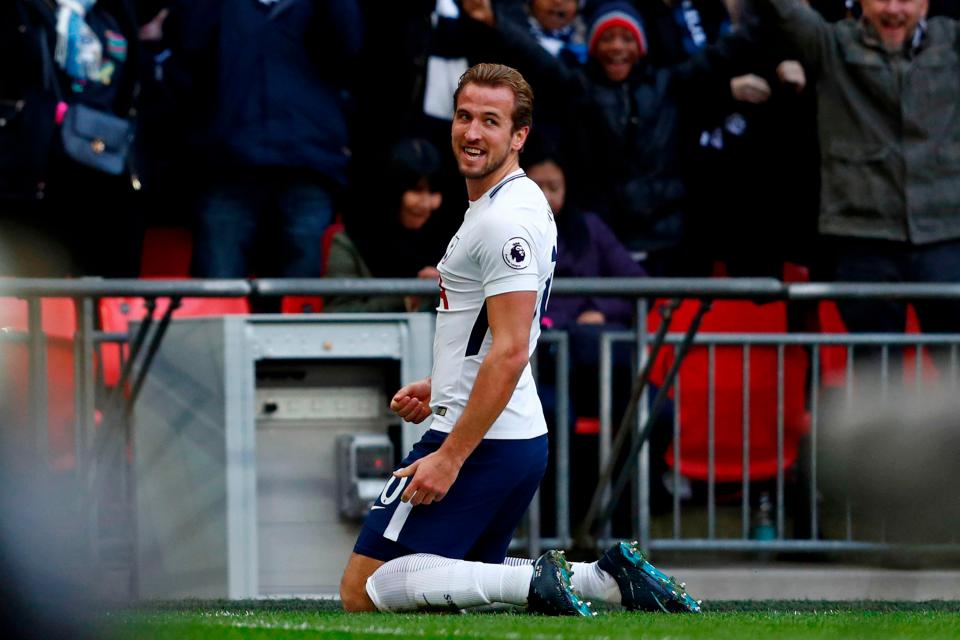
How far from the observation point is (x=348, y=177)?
31.1ft

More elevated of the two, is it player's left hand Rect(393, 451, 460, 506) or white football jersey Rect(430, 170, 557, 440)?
white football jersey Rect(430, 170, 557, 440)

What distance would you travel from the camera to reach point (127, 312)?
8422 mm

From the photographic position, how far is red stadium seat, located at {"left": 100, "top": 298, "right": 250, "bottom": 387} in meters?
→ 7.67

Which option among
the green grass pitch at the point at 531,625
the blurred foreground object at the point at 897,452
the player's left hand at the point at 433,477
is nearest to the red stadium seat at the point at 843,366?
the blurred foreground object at the point at 897,452

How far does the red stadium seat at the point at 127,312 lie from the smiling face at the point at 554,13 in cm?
225

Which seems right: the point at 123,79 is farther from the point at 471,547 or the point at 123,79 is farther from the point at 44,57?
the point at 471,547

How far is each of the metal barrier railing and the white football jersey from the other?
59.5 inches

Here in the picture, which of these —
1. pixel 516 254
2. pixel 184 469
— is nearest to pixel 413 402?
pixel 516 254

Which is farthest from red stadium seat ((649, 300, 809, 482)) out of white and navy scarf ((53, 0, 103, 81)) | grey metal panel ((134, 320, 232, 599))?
white and navy scarf ((53, 0, 103, 81))

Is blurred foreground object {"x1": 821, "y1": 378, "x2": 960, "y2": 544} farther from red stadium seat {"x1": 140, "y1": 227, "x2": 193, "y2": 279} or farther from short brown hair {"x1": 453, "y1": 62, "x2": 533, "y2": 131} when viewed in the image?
red stadium seat {"x1": 140, "y1": 227, "x2": 193, "y2": 279}

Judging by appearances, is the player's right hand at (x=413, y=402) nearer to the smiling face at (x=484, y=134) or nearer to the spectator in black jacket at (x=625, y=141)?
the smiling face at (x=484, y=134)

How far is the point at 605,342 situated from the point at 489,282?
236cm

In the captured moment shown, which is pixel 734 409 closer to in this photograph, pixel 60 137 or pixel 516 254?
pixel 516 254

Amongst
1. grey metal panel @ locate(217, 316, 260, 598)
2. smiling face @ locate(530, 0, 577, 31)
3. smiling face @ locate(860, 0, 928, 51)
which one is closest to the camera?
grey metal panel @ locate(217, 316, 260, 598)
